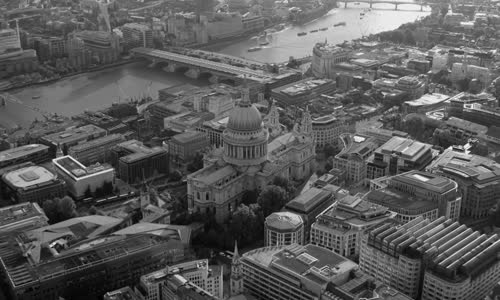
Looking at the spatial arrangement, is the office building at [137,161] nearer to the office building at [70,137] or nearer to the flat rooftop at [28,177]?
the office building at [70,137]

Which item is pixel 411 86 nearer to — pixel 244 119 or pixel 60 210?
pixel 244 119

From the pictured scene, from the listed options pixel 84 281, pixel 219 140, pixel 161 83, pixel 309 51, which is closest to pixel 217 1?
pixel 309 51

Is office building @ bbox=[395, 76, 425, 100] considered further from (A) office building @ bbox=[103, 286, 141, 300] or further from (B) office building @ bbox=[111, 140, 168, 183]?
(A) office building @ bbox=[103, 286, 141, 300]

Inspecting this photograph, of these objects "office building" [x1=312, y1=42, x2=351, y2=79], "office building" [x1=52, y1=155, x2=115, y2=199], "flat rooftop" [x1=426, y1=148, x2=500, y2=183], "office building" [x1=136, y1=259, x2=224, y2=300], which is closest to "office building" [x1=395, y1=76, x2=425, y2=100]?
"office building" [x1=312, y1=42, x2=351, y2=79]

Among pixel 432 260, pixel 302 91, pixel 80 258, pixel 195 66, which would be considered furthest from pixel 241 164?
pixel 195 66

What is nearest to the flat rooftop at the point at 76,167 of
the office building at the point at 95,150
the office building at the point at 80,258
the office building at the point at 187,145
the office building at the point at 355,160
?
the office building at the point at 95,150

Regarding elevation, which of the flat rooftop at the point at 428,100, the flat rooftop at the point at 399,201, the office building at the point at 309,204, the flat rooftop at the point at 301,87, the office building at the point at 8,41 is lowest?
the office building at the point at 309,204
